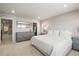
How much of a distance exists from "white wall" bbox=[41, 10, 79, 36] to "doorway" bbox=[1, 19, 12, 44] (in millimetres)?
1005

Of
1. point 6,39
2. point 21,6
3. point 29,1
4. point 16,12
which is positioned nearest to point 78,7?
point 29,1

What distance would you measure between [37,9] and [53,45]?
907mm

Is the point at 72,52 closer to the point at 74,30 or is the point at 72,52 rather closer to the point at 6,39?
the point at 74,30

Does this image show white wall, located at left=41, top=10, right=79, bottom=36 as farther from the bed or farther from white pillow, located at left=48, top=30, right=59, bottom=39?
the bed

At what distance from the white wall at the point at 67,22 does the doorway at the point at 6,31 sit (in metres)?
1.01

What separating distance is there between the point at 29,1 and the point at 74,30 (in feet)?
4.01

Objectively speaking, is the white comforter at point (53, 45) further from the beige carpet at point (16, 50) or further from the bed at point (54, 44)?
the beige carpet at point (16, 50)

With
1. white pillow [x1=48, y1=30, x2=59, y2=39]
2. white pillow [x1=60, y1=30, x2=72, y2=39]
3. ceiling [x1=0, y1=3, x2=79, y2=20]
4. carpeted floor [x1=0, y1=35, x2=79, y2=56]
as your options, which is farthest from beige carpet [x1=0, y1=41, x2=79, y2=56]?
ceiling [x1=0, y1=3, x2=79, y2=20]

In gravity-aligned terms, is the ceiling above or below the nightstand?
above

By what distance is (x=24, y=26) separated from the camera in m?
1.93

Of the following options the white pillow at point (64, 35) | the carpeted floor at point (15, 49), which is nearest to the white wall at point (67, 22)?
the white pillow at point (64, 35)

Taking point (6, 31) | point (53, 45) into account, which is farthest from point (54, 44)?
point (6, 31)

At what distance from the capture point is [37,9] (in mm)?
1776

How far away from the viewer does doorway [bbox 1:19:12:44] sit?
177 cm
